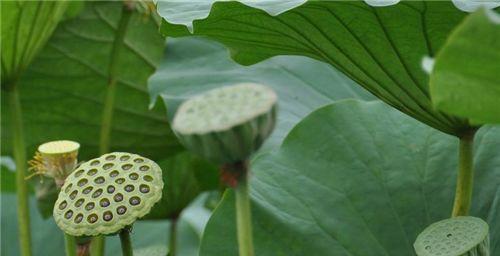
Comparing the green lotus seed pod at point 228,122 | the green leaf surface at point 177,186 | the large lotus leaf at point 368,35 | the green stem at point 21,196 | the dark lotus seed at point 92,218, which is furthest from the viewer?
the green leaf surface at point 177,186

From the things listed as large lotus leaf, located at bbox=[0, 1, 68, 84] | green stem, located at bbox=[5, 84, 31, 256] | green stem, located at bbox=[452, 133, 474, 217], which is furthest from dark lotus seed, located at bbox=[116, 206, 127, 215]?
large lotus leaf, located at bbox=[0, 1, 68, 84]

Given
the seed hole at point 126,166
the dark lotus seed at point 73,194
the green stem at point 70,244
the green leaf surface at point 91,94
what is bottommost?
the green leaf surface at point 91,94

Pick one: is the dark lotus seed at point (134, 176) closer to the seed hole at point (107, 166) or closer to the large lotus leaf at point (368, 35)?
the seed hole at point (107, 166)

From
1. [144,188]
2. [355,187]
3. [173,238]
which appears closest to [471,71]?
[144,188]

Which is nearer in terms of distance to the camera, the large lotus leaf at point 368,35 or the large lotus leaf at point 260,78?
the large lotus leaf at point 368,35

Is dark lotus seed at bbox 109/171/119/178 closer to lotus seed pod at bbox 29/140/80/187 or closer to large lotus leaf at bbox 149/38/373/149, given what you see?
lotus seed pod at bbox 29/140/80/187

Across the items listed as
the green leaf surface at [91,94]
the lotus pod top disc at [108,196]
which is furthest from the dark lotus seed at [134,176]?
the green leaf surface at [91,94]

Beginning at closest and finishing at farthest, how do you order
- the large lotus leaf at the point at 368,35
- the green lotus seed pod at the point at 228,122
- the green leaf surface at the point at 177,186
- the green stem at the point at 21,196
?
the green lotus seed pod at the point at 228,122 < the large lotus leaf at the point at 368,35 < the green stem at the point at 21,196 < the green leaf surface at the point at 177,186
